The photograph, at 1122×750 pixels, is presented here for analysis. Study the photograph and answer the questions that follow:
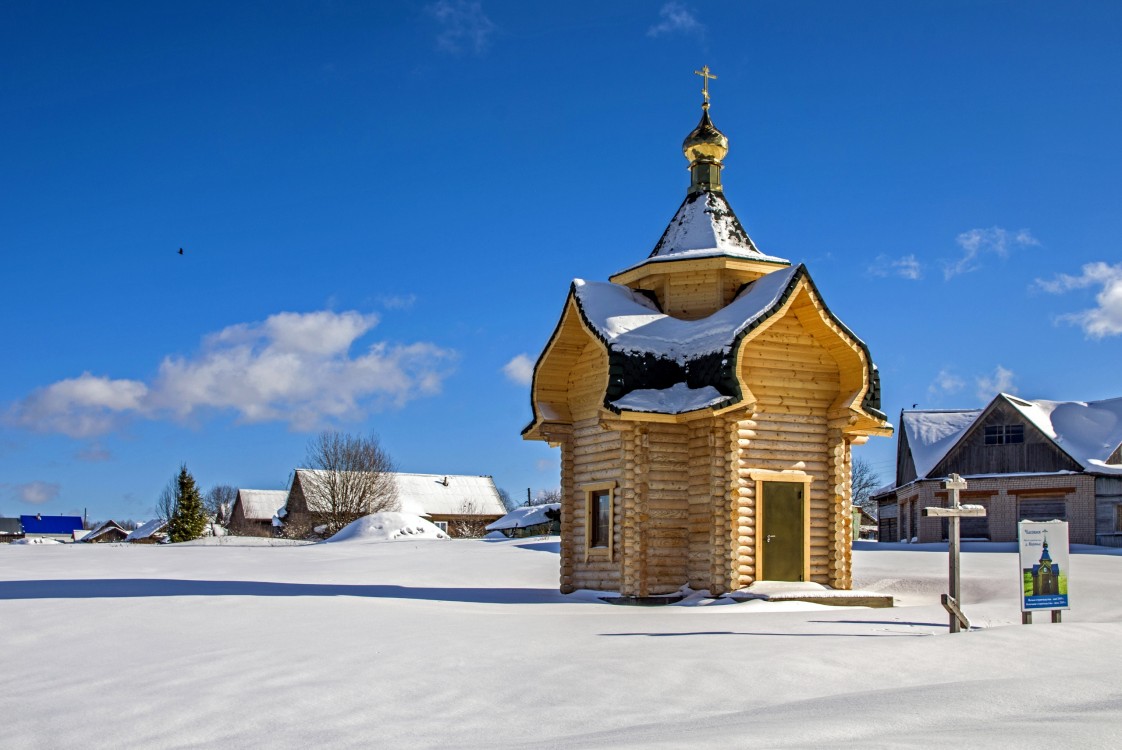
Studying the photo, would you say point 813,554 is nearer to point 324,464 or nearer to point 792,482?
point 792,482

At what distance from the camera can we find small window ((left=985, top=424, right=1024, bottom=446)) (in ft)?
127

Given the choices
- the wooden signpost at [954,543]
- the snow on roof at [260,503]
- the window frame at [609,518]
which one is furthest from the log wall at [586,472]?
the snow on roof at [260,503]

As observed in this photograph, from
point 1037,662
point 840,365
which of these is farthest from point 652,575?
point 1037,662

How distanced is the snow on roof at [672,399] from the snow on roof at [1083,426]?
77.4 ft

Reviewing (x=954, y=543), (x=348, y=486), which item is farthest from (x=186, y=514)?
(x=954, y=543)

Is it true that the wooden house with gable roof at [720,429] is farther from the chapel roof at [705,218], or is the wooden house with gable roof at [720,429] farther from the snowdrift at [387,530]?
the snowdrift at [387,530]

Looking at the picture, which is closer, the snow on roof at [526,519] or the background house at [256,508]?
the snow on roof at [526,519]

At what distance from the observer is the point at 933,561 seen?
1031 inches

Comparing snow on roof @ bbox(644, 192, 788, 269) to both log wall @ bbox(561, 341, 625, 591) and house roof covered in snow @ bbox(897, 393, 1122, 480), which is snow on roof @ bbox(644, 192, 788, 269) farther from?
house roof covered in snow @ bbox(897, 393, 1122, 480)

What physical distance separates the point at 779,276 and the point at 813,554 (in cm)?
473

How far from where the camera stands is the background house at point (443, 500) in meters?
70.2

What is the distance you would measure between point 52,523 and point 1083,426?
8214cm

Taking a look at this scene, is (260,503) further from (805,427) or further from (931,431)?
(805,427)

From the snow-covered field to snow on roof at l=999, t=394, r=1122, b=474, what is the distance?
21218 millimetres
